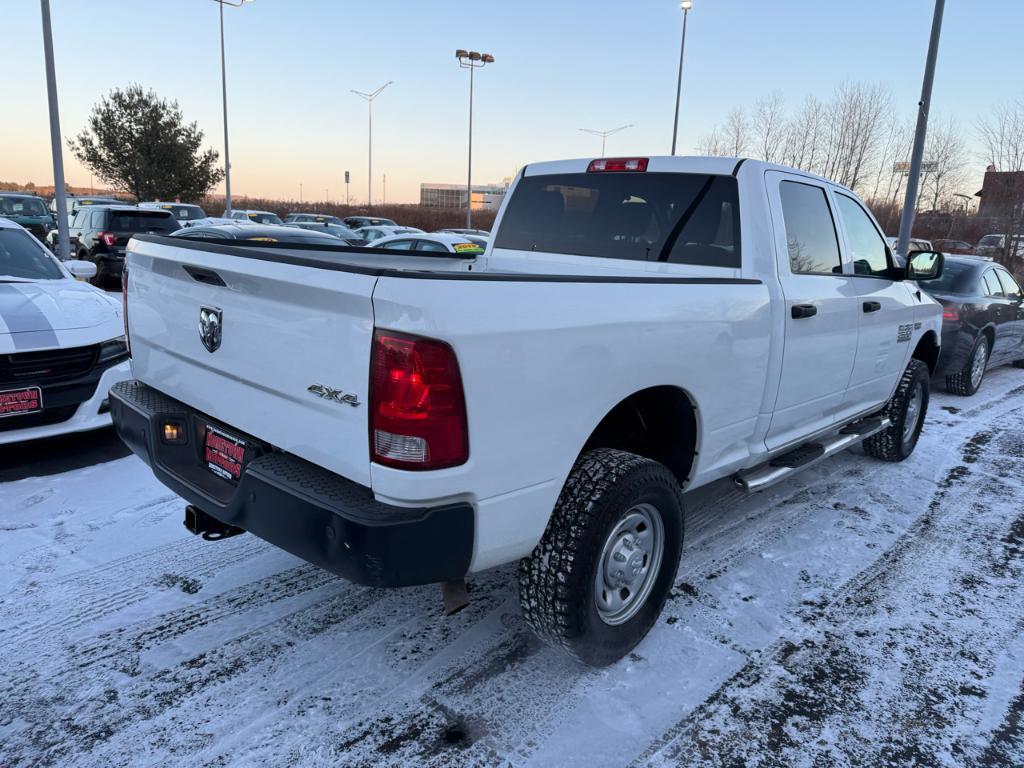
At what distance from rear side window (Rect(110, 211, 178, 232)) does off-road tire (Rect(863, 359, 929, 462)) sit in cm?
1371

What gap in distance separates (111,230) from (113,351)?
10.4 metres

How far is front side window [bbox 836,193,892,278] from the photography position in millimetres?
4391

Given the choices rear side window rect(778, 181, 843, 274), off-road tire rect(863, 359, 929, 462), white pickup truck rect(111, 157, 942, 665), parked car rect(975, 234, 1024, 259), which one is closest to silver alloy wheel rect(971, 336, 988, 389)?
off-road tire rect(863, 359, 929, 462)

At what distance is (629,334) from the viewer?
249cm

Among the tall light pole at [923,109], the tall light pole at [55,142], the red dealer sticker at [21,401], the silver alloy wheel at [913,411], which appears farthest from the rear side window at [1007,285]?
the tall light pole at [55,142]

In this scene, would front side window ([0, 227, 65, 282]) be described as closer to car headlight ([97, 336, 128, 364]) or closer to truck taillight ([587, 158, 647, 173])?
car headlight ([97, 336, 128, 364])

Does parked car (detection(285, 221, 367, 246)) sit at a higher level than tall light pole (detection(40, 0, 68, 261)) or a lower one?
lower

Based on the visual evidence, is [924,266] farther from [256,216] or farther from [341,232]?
[256,216]

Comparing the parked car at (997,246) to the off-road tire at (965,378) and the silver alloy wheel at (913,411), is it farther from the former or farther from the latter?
the silver alloy wheel at (913,411)

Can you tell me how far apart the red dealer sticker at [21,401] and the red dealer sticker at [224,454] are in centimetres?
251

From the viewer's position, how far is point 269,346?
2.31 meters

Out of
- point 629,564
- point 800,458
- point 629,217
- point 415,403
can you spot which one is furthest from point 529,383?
point 800,458

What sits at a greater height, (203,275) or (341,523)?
(203,275)

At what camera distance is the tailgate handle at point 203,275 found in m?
2.52
